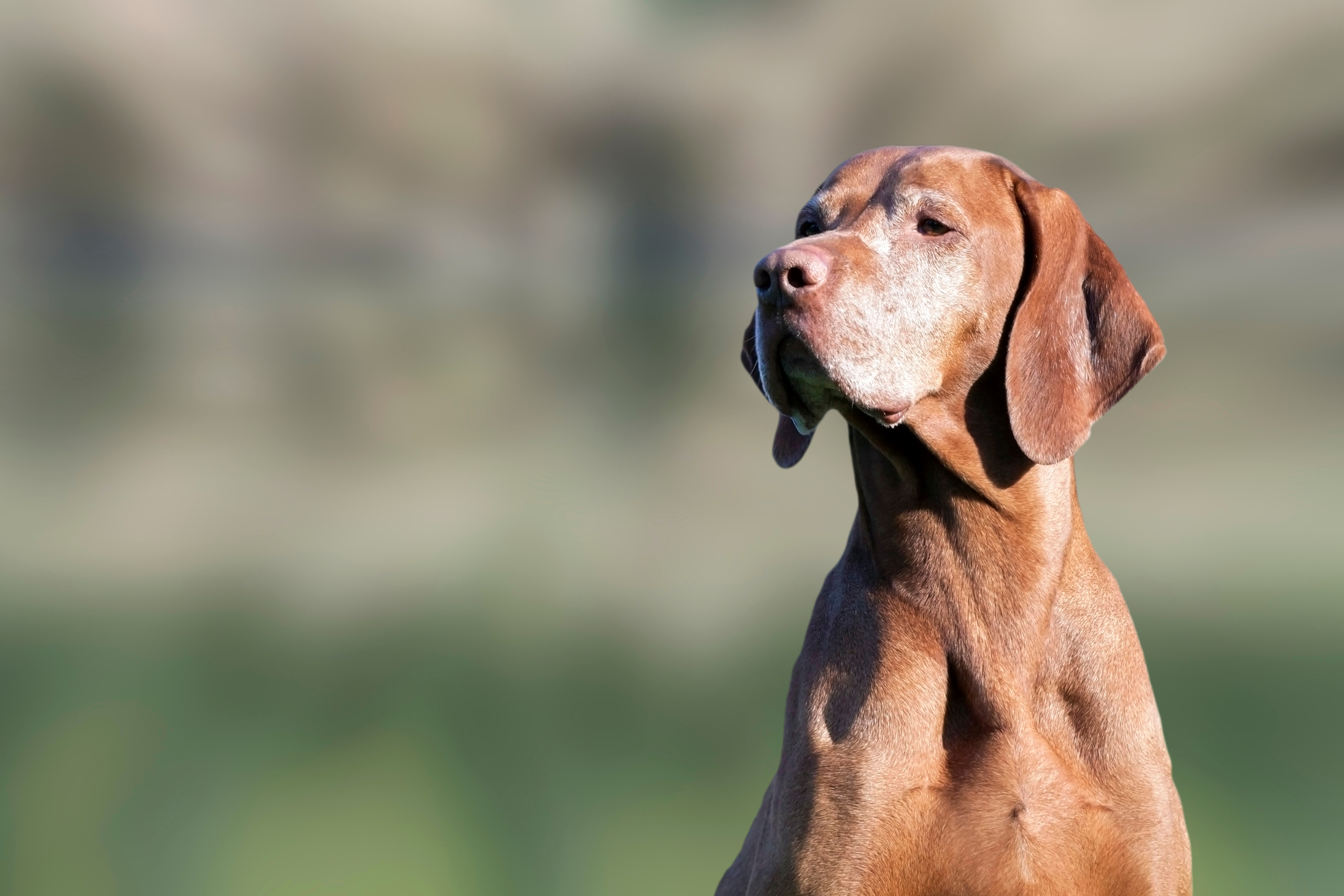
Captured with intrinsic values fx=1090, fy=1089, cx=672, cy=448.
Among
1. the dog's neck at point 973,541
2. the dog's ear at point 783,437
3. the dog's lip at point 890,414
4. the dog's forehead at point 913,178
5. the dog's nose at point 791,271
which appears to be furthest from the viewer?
the dog's ear at point 783,437

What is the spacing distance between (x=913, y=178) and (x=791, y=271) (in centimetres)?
72

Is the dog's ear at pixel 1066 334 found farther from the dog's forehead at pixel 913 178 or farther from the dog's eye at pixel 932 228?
the dog's eye at pixel 932 228

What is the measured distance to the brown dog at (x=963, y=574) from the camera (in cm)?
320

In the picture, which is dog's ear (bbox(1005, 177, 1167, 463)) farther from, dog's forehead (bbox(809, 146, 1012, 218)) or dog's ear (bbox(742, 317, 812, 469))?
dog's ear (bbox(742, 317, 812, 469))

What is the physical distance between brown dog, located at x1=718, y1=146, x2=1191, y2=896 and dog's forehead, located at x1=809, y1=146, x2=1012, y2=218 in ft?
0.03

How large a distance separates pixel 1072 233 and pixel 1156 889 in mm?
2071

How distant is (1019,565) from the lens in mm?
3461

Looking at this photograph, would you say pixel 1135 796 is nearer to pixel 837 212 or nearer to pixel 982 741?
pixel 982 741

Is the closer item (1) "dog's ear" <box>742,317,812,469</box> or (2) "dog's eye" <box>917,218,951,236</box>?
(2) "dog's eye" <box>917,218,951,236</box>

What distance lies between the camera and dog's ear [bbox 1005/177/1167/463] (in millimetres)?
3365

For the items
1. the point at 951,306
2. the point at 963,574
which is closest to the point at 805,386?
the point at 951,306

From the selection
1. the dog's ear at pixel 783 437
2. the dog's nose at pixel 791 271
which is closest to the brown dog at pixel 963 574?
the dog's nose at pixel 791 271

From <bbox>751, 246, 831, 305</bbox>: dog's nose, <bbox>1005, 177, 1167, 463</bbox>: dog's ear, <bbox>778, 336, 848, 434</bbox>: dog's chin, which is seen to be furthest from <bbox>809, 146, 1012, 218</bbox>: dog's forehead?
<bbox>778, 336, 848, 434</bbox>: dog's chin

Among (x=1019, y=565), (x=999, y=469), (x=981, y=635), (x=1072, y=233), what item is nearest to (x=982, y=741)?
(x=981, y=635)
